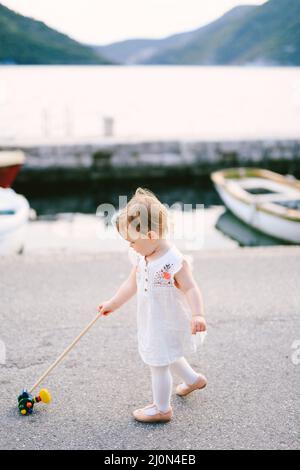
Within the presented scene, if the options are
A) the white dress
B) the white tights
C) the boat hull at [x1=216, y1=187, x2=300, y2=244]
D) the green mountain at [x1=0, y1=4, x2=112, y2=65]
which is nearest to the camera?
the white dress

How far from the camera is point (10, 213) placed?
9734 millimetres

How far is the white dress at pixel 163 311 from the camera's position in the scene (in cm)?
294

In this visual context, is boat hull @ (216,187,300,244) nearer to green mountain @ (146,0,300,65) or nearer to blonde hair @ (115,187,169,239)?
green mountain @ (146,0,300,65)

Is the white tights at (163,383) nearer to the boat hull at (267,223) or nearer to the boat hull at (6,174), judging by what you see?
the boat hull at (267,223)

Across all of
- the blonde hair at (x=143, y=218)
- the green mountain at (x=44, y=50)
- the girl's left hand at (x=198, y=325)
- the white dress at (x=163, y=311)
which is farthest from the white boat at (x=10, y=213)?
the green mountain at (x=44, y=50)

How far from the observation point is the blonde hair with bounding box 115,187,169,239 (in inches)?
110

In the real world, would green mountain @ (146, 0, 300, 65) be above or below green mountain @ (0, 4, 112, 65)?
below

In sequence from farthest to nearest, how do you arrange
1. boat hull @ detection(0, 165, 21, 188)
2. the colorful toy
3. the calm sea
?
the calm sea < boat hull @ detection(0, 165, 21, 188) < the colorful toy

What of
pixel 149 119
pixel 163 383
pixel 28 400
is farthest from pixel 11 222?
pixel 149 119

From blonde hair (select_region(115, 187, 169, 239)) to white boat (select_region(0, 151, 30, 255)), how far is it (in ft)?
22.3

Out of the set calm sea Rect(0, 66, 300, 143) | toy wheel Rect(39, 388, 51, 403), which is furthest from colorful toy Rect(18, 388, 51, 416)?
calm sea Rect(0, 66, 300, 143)

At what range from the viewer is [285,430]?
3080 millimetres

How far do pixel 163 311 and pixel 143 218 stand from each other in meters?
0.59

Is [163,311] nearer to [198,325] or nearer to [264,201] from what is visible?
[198,325]
